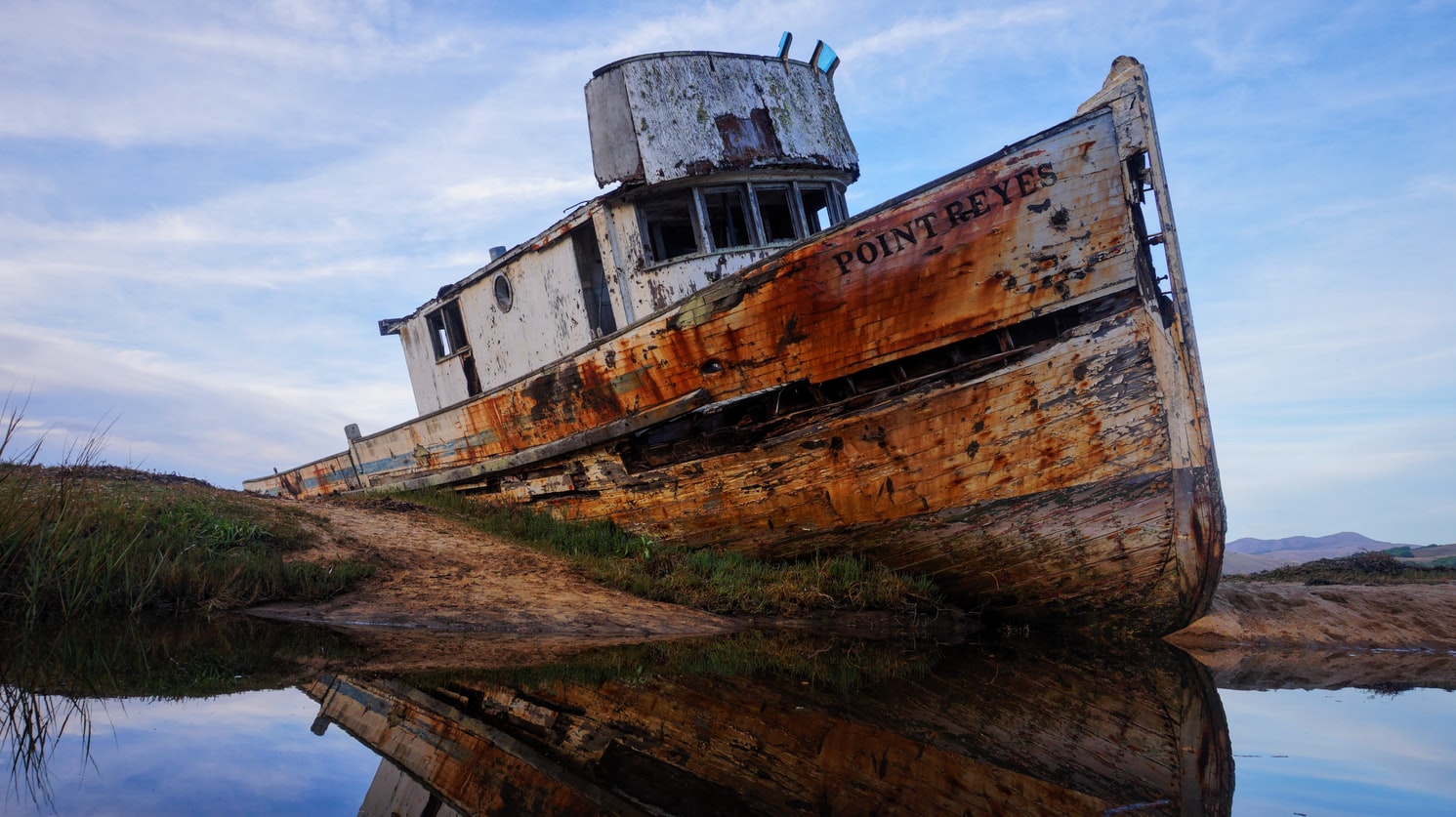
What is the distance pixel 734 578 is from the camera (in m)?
6.66

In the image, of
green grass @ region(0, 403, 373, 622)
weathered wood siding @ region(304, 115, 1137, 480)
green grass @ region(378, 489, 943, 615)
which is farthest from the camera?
green grass @ region(378, 489, 943, 615)

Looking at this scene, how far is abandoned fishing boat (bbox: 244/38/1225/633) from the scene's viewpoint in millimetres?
5641

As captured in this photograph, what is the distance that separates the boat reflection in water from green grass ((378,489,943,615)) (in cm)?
180

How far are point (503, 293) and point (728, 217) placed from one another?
266cm

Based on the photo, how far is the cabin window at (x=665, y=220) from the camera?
26.0 feet

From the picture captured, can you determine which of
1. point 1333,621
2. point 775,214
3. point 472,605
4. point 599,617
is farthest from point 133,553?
point 1333,621

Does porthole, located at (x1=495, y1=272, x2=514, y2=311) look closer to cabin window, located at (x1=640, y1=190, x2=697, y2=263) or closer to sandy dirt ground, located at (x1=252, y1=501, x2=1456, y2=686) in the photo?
cabin window, located at (x1=640, y1=190, x2=697, y2=263)

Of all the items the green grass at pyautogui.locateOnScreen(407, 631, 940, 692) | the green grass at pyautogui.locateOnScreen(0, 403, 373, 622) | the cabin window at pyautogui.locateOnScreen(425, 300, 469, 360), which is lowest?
the green grass at pyautogui.locateOnScreen(407, 631, 940, 692)

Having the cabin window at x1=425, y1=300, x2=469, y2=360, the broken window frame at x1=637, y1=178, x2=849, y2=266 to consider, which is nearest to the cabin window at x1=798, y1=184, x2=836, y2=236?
the broken window frame at x1=637, y1=178, x2=849, y2=266

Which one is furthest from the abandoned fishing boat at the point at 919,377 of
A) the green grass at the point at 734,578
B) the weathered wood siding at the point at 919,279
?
the green grass at the point at 734,578

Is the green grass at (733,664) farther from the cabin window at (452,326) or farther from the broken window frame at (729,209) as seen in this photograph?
the cabin window at (452,326)

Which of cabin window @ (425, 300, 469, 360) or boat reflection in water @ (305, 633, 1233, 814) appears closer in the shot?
boat reflection in water @ (305, 633, 1233, 814)

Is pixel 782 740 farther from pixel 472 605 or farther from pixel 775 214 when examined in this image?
pixel 775 214

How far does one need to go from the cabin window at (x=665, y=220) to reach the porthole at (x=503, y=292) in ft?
5.57
